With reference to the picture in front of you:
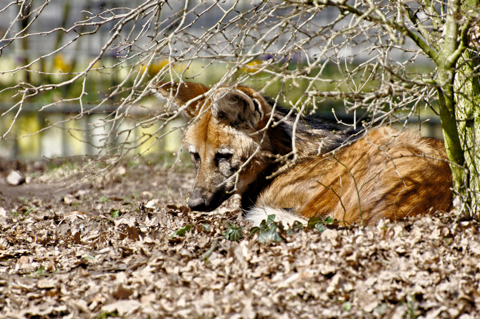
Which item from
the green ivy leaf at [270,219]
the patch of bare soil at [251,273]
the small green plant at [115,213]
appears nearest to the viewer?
the patch of bare soil at [251,273]

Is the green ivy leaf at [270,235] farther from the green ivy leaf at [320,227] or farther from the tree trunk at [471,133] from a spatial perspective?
the tree trunk at [471,133]

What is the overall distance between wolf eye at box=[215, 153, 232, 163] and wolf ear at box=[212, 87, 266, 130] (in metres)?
0.30

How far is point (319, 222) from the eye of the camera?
3266 mm

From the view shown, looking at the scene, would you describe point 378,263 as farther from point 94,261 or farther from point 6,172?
point 6,172

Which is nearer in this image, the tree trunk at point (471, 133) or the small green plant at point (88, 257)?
the tree trunk at point (471, 133)

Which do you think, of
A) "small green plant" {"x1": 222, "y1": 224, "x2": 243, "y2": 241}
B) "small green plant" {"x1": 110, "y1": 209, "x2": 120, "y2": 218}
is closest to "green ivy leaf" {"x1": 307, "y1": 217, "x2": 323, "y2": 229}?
"small green plant" {"x1": 222, "y1": 224, "x2": 243, "y2": 241}

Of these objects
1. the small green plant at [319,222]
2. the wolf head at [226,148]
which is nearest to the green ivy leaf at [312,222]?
the small green plant at [319,222]

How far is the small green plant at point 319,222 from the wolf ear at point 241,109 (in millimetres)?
1013

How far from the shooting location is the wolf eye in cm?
398

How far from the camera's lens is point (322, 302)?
7.98ft

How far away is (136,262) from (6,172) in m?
6.07

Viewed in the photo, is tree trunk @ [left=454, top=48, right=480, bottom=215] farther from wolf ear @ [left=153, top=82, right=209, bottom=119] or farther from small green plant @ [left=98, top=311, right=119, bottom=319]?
small green plant @ [left=98, top=311, right=119, bottom=319]

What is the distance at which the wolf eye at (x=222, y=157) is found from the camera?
398 centimetres

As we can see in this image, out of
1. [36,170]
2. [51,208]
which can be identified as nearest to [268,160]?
[51,208]
